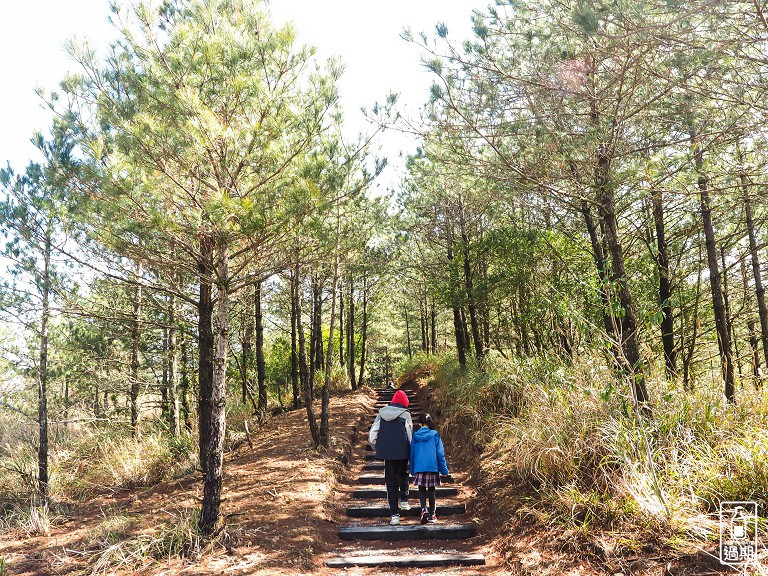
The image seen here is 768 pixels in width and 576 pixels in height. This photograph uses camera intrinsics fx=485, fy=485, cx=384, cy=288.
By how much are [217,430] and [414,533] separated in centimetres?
257

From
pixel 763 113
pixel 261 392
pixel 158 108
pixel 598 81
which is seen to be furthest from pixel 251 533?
pixel 261 392

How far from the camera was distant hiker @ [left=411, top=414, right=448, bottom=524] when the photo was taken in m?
6.14

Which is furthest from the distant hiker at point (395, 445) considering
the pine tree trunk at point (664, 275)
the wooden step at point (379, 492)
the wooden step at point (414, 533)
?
the pine tree trunk at point (664, 275)

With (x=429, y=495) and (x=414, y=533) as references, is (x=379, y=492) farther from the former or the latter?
(x=414, y=533)

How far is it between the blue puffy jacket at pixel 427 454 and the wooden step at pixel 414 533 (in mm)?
662

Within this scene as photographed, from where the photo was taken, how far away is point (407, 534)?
223 inches

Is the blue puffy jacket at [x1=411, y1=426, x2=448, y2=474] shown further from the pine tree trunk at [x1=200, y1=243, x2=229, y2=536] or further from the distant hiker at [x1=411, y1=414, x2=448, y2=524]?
the pine tree trunk at [x1=200, y1=243, x2=229, y2=536]

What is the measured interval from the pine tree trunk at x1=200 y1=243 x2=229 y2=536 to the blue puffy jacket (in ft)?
7.89

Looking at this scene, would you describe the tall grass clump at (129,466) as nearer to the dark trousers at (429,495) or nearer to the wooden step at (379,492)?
the wooden step at (379,492)

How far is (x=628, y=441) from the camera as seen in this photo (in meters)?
4.68

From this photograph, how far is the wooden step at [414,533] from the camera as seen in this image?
5.66 m

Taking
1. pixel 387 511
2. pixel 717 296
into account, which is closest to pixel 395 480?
pixel 387 511

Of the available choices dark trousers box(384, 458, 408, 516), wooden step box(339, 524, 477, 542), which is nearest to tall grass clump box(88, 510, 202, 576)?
wooden step box(339, 524, 477, 542)

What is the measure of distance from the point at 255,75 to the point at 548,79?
3.28 metres
